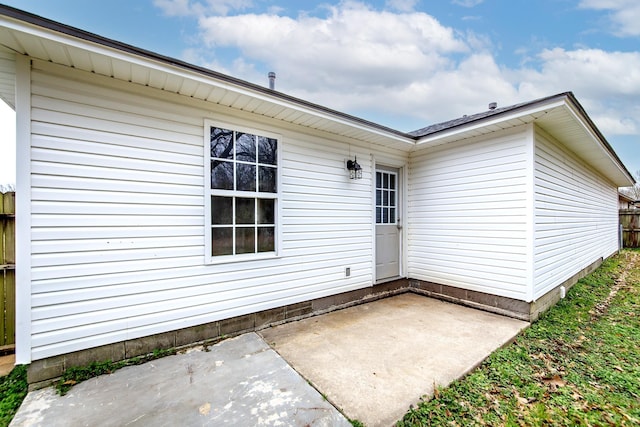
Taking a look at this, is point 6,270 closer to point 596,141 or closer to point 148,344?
point 148,344

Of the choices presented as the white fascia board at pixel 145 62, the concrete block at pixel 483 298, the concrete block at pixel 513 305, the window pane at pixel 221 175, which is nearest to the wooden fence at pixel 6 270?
the white fascia board at pixel 145 62

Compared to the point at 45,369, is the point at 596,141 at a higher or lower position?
higher

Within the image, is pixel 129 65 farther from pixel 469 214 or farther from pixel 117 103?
pixel 469 214

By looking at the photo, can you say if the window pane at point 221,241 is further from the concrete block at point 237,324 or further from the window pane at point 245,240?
the concrete block at point 237,324

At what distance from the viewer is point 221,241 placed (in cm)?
311

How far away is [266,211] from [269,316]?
142 cm

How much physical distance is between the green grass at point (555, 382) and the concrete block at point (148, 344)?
7.90 ft

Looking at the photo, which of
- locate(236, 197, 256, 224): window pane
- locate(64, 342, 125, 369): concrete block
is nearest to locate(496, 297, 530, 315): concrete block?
locate(236, 197, 256, 224): window pane

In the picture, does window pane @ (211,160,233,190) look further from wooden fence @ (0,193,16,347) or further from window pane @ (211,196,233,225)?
wooden fence @ (0,193,16,347)

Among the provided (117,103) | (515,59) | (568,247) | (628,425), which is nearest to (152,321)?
(117,103)

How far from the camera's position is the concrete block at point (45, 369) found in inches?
84.7

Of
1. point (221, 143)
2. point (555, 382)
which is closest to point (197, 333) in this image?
point (221, 143)

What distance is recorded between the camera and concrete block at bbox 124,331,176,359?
2551 mm

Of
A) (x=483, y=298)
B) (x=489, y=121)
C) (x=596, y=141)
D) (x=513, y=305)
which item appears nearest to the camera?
(x=489, y=121)
